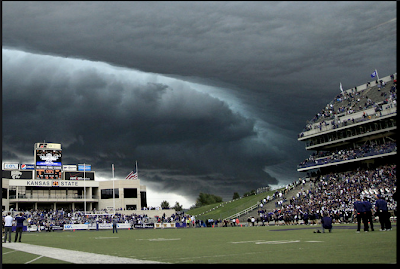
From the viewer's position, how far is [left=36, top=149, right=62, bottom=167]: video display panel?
9825cm

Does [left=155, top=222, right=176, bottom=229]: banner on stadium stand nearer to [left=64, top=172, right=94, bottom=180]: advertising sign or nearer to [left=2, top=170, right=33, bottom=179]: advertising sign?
[left=64, top=172, right=94, bottom=180]: advertising sign

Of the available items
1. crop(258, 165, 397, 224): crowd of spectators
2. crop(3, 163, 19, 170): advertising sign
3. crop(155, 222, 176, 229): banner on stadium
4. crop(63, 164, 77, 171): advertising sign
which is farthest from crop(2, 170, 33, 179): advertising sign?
crop(258, 165, 397, 224): crowd of spectators

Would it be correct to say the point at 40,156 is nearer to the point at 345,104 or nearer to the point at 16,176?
the point at 16,176

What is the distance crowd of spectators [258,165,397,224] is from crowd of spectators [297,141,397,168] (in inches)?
108

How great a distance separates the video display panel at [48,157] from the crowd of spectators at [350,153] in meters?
53.5

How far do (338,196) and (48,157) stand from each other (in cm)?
6606

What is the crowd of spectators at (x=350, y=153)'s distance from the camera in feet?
217

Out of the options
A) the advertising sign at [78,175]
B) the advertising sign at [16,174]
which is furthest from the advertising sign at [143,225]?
the advertising sign at [16,174]

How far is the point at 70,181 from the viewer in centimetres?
10231

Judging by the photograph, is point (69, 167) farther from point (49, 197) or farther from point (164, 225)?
point (164, 225)

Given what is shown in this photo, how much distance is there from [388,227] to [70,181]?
8835 cm

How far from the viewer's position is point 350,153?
73.0 meters

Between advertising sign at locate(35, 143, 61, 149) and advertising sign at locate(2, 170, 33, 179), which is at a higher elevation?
advertising sign at locate(35, 143, 61, 149)
